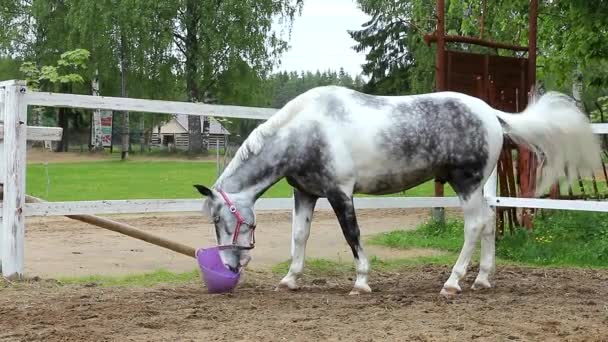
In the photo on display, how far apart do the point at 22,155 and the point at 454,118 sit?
3352mm

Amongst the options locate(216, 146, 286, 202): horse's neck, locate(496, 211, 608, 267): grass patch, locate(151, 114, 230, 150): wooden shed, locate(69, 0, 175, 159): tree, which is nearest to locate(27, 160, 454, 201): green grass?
locate(496, 211, 608, 267): grass patch

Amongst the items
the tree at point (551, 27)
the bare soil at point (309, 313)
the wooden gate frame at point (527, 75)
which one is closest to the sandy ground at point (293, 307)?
the bare soil at point (309, 313)

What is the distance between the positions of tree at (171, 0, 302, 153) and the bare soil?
29.3 m

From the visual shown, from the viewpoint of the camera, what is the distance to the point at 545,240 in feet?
25.9

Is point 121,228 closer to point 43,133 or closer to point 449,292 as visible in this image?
point 43,133

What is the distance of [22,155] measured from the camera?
17.9 feet

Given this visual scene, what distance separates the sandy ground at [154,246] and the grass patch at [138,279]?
0.38 metres

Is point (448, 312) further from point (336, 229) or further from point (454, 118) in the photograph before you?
point (336, 229)

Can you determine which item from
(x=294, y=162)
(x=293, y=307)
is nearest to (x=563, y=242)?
(x=294, y=162)

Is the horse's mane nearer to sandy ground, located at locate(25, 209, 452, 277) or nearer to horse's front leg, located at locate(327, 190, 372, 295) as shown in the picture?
horse's front leg, located at locate(327, 190, 372, 295)

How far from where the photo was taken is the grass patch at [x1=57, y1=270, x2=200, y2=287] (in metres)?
5.55

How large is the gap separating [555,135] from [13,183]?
428 centimetres

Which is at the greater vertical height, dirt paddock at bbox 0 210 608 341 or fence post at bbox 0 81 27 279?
fence post at bbox 0 81 27 279

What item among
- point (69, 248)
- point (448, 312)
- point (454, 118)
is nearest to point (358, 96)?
point (454, 118)
